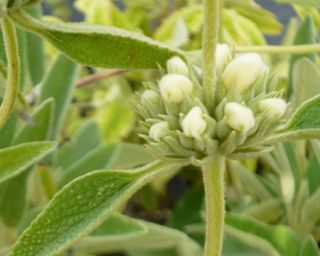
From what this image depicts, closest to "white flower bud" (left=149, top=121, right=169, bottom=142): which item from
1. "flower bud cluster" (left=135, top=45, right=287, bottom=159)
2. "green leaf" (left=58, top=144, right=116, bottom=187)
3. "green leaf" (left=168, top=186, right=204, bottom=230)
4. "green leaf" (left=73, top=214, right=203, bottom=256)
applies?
"flower bud cluster" (left=135, top=45, right=287, bottom=159)

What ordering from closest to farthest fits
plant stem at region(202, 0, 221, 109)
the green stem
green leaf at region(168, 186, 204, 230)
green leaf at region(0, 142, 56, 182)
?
plant stem at region(202, 0, 221, 109) < green leaf at region(0, 142, 56, 182) < the green stem < green leaf at region(168, 186, 204, 230)

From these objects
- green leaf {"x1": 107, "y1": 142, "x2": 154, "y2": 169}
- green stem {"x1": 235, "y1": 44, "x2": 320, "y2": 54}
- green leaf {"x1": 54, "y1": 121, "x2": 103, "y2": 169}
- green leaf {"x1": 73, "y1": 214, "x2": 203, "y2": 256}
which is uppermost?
green stem {"x1": 235, "y1": 44, "x2": 320, "y2": 54}

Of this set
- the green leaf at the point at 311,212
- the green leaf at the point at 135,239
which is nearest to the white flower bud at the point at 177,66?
the green leaf at the point at 135,239

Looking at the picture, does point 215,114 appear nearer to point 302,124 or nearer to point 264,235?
point 302,124

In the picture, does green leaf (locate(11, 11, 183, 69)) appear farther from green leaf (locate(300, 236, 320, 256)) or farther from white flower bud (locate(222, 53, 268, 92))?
green leaf (locate(300, 236, 320, 256))

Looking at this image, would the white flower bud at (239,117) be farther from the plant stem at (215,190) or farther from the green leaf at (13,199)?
the green leaf at (13,199)
